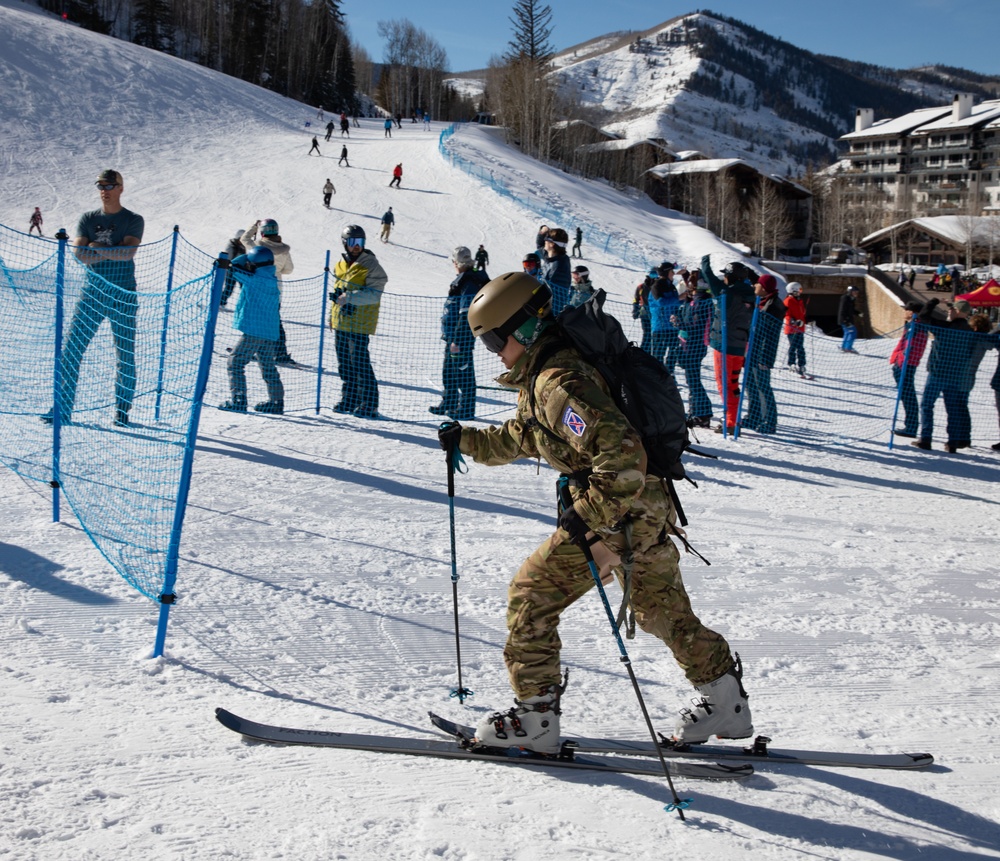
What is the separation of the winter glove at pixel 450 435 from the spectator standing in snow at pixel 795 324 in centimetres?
1147

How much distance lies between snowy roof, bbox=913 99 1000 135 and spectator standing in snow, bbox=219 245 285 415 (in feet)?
319

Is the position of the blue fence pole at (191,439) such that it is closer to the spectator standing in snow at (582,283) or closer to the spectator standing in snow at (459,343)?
the spectator standing in snow at (459,343)

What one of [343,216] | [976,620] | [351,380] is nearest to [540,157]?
[343,216]

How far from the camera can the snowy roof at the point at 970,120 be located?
279 ft

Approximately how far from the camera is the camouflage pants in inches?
115

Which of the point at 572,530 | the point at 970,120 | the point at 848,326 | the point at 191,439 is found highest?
the point at 970,120

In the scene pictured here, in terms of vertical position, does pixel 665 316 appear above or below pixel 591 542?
above

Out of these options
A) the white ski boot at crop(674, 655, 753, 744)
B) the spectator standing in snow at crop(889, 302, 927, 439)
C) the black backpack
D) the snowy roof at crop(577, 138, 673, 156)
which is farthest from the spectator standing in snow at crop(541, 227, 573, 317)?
the snowy roof at crop(577, 138, 673, 156)

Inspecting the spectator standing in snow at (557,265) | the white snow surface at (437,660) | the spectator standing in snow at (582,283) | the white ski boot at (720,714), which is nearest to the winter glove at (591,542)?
the white ski boot at (720,714)

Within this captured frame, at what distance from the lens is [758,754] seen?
312 centimetres

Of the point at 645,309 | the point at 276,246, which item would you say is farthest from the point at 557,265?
the point at 645,309

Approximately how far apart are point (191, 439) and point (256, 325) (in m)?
4.84

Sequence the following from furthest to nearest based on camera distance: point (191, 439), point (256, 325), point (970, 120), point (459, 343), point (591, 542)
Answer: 1. point (970, 120)
2. point (459, 343)
3. point (256, 325)
4. point (191, 439)
5. point (591, 542)

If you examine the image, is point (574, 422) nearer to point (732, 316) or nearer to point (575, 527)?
point (575, 527)
